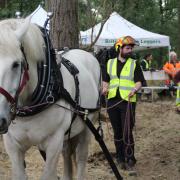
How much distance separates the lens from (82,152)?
516cm

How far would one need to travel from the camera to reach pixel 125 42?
618cm

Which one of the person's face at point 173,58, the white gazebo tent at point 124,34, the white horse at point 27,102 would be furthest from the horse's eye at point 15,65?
the white gazebo tent at point 124,34

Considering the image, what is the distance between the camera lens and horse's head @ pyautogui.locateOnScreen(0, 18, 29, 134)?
3.07m

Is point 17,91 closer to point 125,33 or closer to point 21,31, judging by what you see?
point 21,31

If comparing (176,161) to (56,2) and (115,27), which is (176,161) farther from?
(115,27)

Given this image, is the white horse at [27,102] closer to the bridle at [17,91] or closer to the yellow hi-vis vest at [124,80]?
the bridle at [17,91]

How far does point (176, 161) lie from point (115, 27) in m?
10.9

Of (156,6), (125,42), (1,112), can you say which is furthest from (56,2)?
(156,6)

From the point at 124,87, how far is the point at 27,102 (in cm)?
274

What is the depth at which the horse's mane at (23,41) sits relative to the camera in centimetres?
318

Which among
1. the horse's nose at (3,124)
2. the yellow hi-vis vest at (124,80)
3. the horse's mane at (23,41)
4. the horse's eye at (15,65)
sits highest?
the horse's mane at (23,41)

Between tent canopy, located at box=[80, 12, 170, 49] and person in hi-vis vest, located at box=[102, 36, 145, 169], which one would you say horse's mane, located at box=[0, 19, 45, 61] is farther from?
tent canopy, located at box=[80, 12, 170, 49]

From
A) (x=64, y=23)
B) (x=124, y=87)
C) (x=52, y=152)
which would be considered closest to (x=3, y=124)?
(x=52, y=152)

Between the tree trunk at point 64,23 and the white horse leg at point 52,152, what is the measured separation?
12.0 feet
